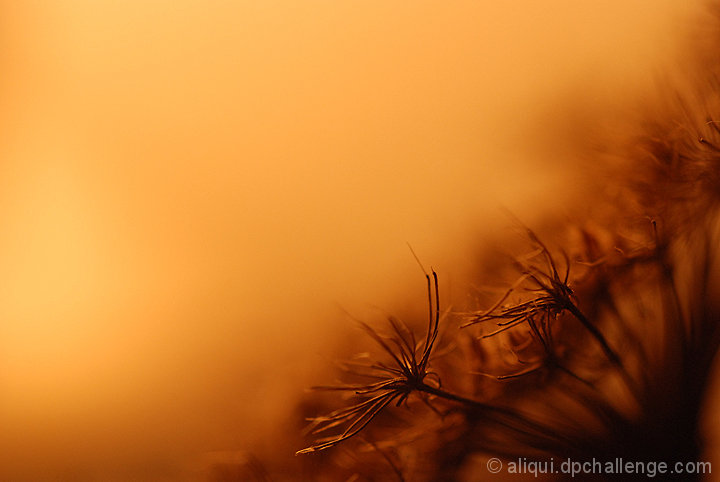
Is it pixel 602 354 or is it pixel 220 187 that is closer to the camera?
pixel 602 354

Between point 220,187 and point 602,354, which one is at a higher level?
point 220,187

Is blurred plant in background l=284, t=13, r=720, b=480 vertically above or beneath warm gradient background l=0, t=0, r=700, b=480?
beneath

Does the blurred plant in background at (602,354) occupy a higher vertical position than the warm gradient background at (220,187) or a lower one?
lower

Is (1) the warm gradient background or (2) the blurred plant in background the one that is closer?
(2) the blurred plant in background

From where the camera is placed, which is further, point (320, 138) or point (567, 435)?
point (320, 138)

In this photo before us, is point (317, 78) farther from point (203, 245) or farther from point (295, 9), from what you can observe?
point (203, 245)

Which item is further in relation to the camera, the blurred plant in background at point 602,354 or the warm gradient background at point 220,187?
the warm gradient background at point 220,187

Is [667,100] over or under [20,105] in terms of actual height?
under

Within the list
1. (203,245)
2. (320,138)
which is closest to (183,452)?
(203,245)
